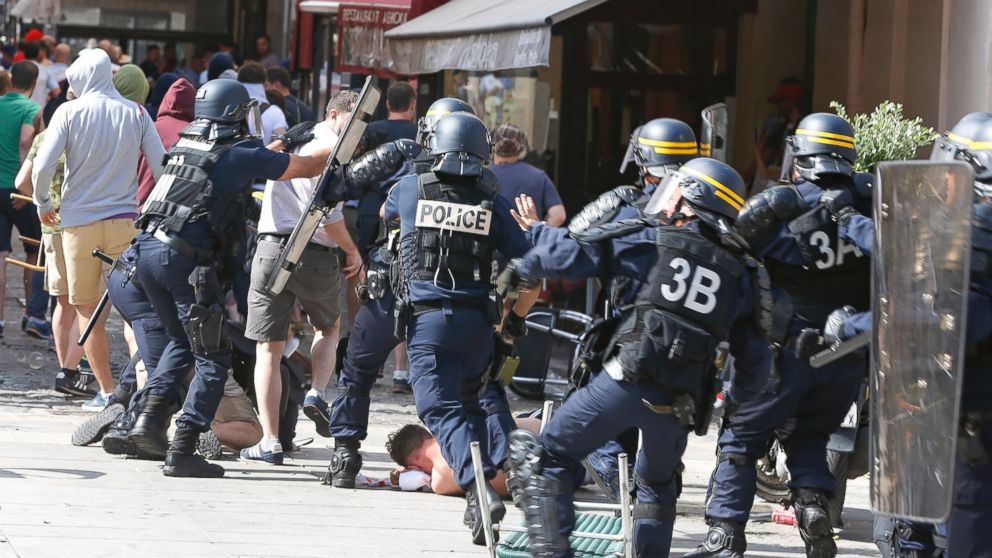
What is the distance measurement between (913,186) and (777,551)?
8.89 feet

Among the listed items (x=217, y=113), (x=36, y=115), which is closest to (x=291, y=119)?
(x=36, y=115)

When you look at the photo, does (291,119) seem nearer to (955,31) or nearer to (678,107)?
(678,107)

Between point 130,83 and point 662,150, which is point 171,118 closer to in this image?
point 130,83

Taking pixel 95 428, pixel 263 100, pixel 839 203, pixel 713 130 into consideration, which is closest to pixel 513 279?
pixel 839 203

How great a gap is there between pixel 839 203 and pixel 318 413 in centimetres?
307

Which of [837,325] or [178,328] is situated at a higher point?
[837,325]

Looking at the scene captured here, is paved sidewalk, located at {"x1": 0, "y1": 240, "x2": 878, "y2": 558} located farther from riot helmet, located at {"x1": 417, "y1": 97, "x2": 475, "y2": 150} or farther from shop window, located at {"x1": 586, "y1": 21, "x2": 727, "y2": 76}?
shop window, located at {"x1": 586, "y1": 21, "x2": 727, "y2": 76}

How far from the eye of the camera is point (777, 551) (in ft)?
23.3

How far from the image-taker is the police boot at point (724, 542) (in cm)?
649

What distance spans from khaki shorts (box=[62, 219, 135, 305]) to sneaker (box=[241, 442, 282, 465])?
5.58ft

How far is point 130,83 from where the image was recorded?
9.95 m

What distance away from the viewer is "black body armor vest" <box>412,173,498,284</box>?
22.0ft

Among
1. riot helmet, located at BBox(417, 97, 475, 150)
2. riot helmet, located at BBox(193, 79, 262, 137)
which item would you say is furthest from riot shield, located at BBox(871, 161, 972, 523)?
riot helmet, located at BBox(193, 79, 262, 137)

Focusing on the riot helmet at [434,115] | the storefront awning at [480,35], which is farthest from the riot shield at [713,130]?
the riot helmet at [434,115]
